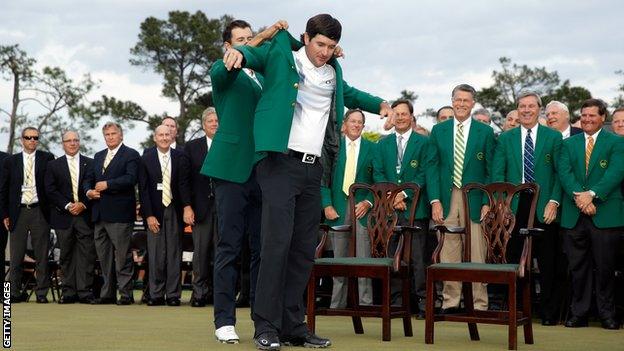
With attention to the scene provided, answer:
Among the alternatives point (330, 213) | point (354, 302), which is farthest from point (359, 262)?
point (330, 213)

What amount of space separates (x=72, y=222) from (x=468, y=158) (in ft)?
17.1

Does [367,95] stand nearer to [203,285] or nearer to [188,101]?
[203,285]

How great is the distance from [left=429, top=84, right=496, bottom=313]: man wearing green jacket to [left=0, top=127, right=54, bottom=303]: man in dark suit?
530cm

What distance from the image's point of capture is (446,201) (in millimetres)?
10305

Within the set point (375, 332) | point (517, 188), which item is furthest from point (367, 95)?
point (375, 332)

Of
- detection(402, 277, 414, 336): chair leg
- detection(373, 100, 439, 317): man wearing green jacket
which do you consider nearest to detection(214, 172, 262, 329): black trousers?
detection(402, 277, 414, 336): chair leg

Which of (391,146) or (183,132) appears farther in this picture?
(183,132)

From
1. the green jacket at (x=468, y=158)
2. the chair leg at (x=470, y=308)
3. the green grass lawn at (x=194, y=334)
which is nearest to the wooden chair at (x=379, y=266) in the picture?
the green grass lawn at (x=194, y=334)

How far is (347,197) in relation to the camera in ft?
37.6

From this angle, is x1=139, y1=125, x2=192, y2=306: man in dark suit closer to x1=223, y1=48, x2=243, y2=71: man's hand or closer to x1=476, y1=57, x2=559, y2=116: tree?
x1=223, y1=48, x2=243, y2=71: man's hand

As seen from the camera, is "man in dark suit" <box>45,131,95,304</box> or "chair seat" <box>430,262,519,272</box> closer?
"chair seat" <box>430,262,519,272</box>

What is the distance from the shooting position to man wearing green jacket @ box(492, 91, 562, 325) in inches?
396

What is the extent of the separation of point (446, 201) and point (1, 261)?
20.2 ft

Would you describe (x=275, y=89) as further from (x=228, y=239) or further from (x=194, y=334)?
(x=194, y=334)
